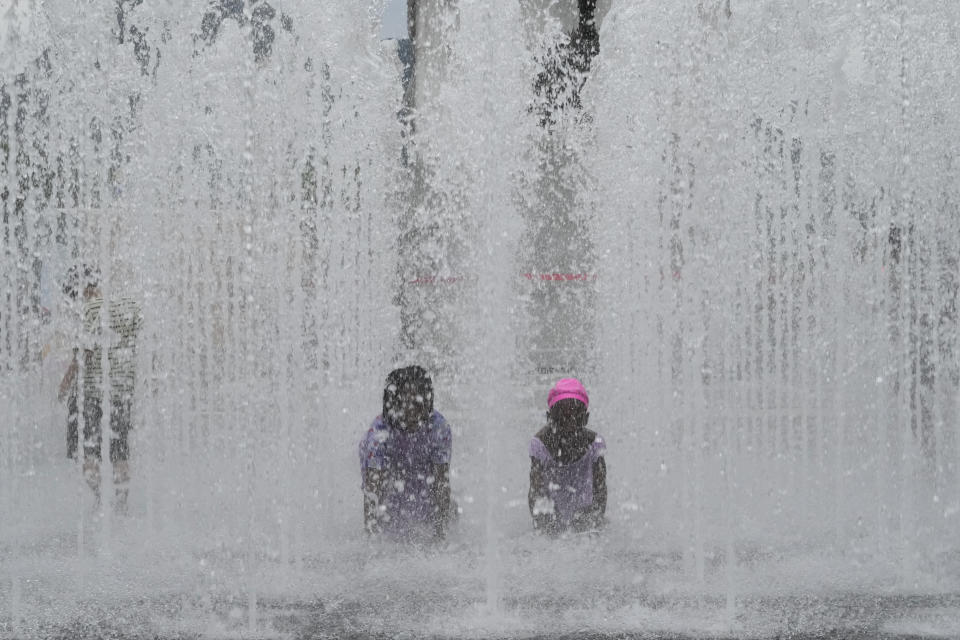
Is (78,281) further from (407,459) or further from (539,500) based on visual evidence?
(539,500)

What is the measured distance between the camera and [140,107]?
695 cm

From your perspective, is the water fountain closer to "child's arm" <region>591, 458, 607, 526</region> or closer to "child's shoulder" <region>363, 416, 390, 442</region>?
"child's arm" <region>591, 458, 607, 526</region>

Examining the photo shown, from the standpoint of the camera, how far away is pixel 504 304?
20.3ft

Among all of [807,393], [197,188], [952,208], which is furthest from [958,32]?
[197,188]

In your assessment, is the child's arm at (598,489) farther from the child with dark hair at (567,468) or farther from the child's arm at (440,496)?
the child's arm at (440,496)

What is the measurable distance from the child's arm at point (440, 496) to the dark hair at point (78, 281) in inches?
97.1

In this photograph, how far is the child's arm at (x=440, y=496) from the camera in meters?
4.36

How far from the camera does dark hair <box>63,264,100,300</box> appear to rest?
18.7ft

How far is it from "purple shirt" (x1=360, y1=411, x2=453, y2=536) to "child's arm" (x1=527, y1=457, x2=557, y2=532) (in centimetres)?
40

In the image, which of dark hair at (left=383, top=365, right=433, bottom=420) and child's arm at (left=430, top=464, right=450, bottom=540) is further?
child's arm at (left=430, top=464, right=450, bottom=540)

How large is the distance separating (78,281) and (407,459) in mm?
2595

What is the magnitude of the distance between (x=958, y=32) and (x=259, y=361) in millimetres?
7355

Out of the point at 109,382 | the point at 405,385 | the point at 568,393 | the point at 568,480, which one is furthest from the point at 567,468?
the point at 109,382

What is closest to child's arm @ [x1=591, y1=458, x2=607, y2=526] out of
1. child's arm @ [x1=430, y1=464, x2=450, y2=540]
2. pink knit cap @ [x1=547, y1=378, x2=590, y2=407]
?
pink knit cap @ [x1=547, y1=378, x2=590, y2=407]
